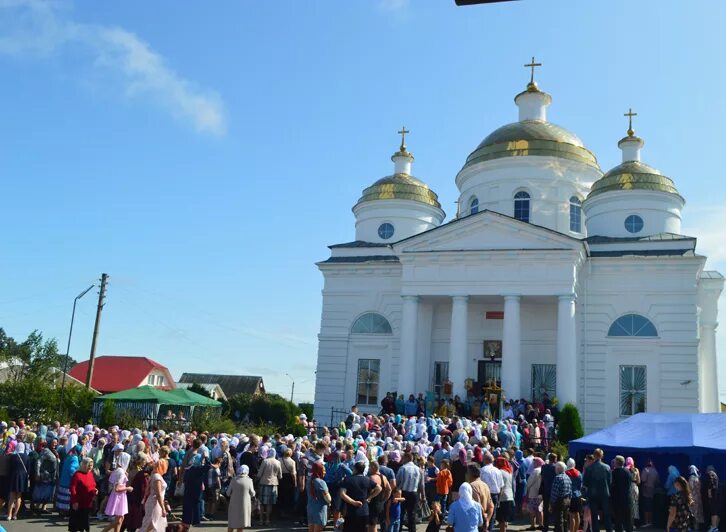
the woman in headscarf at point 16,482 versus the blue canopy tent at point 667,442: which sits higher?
the blue canopy tent at point 667,442

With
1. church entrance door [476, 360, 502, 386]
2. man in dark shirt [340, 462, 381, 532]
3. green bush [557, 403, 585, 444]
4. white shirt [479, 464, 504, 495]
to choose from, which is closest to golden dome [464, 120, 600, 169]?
church entrance door [476, 360, 502, 386]

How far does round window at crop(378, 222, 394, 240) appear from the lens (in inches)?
1403

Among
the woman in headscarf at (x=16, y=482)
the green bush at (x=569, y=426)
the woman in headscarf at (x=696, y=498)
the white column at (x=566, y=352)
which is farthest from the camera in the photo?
the white column at (x=566, y=352)

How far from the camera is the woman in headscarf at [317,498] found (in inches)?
476

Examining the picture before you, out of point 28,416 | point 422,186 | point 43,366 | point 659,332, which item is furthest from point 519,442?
point 43,366

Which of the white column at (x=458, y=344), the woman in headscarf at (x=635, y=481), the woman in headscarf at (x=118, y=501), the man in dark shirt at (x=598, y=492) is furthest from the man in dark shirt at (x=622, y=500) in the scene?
the white column at (x=458, y=344)

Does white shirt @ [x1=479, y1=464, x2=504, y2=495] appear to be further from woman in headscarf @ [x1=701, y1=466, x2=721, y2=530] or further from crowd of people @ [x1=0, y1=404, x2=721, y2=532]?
woman in headscarf @ [x1=701, y1=466, x2=721, y2=530]

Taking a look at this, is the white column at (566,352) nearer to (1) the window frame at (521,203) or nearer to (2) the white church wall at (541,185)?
(2) the white church wall at (541,185)

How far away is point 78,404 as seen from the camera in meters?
30.8

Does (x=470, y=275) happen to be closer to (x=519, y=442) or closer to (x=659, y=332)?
(x=659, y=332)

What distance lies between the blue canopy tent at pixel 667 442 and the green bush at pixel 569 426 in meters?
8.28

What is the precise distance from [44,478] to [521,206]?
24678 mm

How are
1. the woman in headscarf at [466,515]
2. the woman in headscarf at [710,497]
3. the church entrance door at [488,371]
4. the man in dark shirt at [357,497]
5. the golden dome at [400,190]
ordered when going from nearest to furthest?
1. the woman in headscarf at [466,515]
2. the man in dark shirt at [357,497]
3. the woman in headscarf at [710,497]
4. the church entrance door at [488,371]
5. the golden dome at [400,190]

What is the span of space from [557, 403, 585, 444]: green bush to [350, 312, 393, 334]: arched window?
9053 mm
